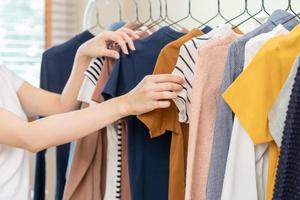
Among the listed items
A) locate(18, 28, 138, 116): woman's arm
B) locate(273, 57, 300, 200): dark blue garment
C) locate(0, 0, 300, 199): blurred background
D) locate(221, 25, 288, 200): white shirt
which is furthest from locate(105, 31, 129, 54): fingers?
locate(0, 0, 300, 199): blurred background

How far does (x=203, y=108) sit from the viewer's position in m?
0.86

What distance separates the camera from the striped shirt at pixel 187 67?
90 centimetres

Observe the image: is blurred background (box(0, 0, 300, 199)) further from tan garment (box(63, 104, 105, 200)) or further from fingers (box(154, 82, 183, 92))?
fingers (box(154, 82, 183, 92))

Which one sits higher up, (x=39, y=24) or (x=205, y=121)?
(x=39, y=24)

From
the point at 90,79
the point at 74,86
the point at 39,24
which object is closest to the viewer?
the point at 90,79

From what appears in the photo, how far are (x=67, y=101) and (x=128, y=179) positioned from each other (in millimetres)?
316

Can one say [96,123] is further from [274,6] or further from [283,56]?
[274,6]

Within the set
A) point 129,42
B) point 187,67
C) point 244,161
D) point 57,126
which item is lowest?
point 244,161

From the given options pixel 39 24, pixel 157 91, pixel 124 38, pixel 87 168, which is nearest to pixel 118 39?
pixel 124 38

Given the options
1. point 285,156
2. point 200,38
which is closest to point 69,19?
point 200,38

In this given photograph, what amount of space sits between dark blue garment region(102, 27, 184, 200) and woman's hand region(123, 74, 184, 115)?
13 centimetres

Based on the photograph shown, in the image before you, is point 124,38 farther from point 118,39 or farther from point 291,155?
point 291,155

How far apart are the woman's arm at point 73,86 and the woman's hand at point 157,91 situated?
0.17 m

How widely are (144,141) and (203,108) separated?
0.24 m
